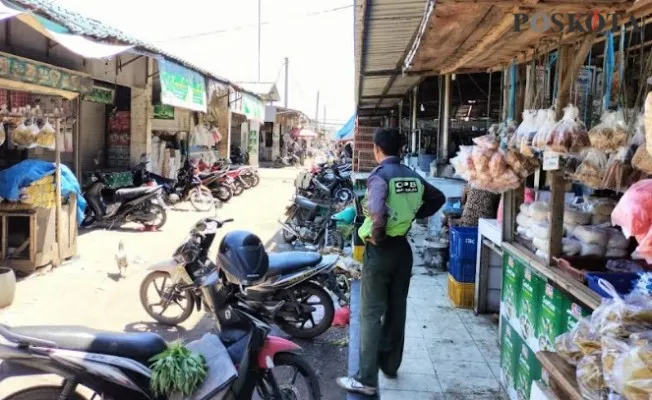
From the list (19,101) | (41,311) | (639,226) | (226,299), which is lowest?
(41,311)

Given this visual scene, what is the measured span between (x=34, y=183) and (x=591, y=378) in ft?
22.4

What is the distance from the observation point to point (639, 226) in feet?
6.16

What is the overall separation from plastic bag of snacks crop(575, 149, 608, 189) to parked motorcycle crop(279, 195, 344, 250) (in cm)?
610

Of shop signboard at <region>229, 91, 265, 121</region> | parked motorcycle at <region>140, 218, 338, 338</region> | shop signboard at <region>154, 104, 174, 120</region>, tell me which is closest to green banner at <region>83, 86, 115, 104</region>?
shop signboard at <region>154, 104, 174, 120</region>

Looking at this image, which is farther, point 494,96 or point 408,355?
point 494,96

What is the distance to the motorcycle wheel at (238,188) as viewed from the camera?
642 inches

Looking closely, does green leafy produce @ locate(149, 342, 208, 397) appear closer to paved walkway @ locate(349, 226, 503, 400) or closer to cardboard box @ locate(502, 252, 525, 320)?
paved walkway @ locate(349, 226, 503, 400)

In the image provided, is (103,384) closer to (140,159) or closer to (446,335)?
(446,335)

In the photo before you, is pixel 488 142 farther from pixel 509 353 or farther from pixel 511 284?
pixel 509 353

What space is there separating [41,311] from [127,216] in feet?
16.6

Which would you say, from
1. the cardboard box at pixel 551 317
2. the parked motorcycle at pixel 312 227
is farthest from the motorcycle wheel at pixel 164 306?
the cardboard box at pixel 551 317

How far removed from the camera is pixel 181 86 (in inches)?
427

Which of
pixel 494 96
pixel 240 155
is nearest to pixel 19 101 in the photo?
pixel 494 96

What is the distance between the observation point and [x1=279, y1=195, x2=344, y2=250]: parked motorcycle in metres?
9.03
